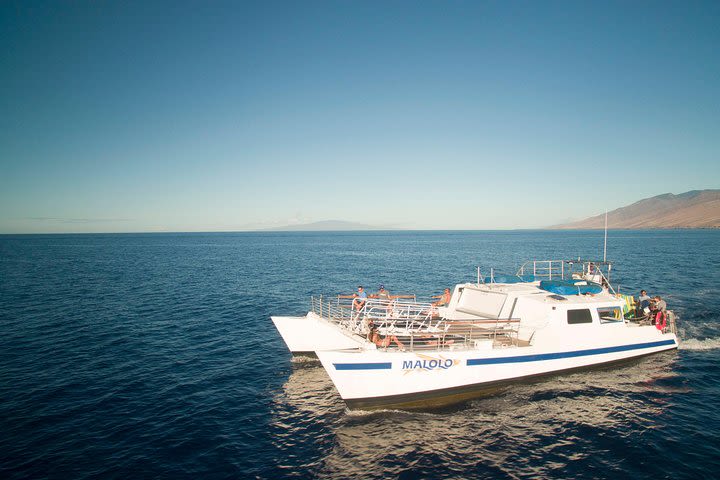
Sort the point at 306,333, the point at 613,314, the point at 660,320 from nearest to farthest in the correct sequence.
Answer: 1. the point at 660,320
2. the point at 306,333
3. the point at 613,314

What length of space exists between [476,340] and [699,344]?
14.8 meters

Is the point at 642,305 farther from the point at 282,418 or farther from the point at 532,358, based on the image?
the point at 282,418

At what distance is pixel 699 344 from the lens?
20.4m

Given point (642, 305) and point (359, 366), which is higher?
point (642, 305)

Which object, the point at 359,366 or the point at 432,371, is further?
Result: the point at 432,371

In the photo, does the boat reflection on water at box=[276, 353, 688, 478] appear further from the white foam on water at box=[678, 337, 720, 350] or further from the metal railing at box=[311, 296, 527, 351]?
the white foam on water at box=[678, 337, 720, 350]

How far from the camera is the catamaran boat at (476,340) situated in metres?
13.5

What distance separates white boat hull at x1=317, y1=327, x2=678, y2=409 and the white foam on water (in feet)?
28.0

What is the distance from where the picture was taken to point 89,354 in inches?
765

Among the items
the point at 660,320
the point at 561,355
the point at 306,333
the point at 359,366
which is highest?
the point at 660,320

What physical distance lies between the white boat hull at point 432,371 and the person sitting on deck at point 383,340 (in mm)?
467

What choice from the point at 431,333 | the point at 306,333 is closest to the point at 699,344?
the point at 431,333

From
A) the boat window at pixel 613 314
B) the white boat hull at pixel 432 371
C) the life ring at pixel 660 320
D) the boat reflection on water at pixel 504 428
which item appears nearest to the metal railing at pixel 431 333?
the white boat hull at pixel 432 371

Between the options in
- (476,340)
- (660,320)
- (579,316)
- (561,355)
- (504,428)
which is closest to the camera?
(504,428)
